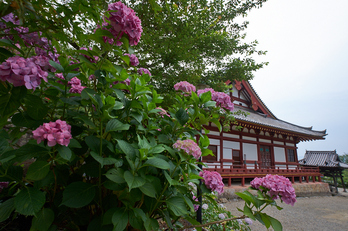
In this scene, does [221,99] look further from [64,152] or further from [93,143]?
[64,152]

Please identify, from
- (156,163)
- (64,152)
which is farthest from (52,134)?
(156,163)

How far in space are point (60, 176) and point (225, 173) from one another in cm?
772

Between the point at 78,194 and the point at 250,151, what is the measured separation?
10335 mm

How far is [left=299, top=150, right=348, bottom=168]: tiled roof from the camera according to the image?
13856mm

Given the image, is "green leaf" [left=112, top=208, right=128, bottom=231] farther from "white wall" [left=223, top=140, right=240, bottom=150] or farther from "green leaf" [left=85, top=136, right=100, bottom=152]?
"white wall" [left=223, top=140, right=240, bottom=150]

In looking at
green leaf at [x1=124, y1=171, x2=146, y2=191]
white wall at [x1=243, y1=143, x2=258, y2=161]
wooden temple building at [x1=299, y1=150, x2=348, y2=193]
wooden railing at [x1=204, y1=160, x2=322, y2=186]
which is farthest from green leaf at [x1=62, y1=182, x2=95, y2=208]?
wooden temple building at [x1=299, y1=150, x2=348, y2=193]

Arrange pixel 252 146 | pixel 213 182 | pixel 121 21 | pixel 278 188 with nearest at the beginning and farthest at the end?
pixel 121 21
pixel 278 188
pixel 213 182
pixel 252 146

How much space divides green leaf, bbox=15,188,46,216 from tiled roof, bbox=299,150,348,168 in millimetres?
18445

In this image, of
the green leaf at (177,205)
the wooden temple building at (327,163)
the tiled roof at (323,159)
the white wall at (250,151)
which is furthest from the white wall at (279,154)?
the green leaf at (177,205)

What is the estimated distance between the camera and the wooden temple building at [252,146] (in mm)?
8453

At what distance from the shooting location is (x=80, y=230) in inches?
48.8

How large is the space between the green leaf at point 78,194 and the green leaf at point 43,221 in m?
0.14

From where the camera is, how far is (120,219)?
897mm

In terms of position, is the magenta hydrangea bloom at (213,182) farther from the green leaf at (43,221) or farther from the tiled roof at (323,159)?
the tiled roof at (323,159)
